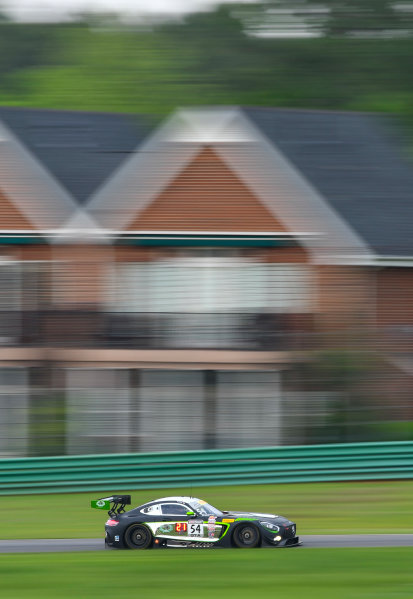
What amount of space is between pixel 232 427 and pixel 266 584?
1468cm

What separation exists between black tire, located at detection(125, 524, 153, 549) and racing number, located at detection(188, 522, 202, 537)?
1.82 ft

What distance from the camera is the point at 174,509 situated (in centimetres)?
1235

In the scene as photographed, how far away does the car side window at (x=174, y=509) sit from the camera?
1224 cm

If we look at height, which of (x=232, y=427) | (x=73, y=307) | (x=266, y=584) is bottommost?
(x=266, y=584)

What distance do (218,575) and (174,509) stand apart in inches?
171

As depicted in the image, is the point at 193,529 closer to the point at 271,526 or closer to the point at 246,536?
the point at 246,536

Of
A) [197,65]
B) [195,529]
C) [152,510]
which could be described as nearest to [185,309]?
[152,510]

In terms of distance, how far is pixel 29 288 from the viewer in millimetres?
23031

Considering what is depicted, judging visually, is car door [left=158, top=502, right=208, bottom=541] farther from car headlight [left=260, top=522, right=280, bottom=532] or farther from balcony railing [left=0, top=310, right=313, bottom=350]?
balcony railing [left=0, top=310, right=313, bottom=350]

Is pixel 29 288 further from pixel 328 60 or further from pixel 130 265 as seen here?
pixel 328 60

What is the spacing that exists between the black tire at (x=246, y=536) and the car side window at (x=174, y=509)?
0.71 meters

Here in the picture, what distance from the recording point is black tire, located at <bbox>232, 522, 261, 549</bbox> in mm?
12156

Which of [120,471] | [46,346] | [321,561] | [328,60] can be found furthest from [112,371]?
[328,60]

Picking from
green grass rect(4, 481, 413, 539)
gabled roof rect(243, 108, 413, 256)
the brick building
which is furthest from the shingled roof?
green grass rect(4, 481, 413, 539)
